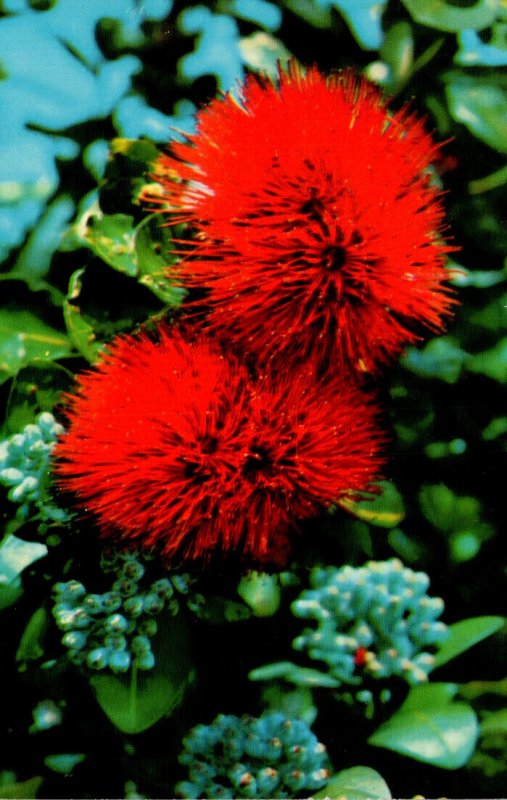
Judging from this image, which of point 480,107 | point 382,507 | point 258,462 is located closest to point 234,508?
point 258,462

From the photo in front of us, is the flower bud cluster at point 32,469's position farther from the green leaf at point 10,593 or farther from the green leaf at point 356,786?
the green leaf at point 356,786

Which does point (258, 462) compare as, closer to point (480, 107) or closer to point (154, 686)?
point (154, 686)

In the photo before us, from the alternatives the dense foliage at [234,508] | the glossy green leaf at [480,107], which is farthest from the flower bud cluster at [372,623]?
the glossy green leaf at [480,107]

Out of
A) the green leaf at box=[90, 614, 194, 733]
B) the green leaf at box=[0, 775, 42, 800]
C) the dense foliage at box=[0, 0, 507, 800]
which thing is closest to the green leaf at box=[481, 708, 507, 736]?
the dense foliage at box=[0, 0, 507, 800]

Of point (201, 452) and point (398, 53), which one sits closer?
point (201, 452)

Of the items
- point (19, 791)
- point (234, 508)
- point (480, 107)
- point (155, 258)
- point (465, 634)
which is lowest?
point (19, 791)

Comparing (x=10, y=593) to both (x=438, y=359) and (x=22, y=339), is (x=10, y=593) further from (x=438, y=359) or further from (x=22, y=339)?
(x=438, y=359)

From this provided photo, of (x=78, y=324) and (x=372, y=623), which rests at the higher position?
(x=78, y=324)
